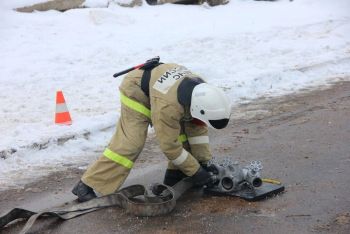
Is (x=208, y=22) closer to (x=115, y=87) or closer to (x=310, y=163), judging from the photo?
(x=115, y=87)

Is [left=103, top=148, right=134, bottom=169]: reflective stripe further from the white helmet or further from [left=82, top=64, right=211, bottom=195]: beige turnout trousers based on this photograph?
the white helmet

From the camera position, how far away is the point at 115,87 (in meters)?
10.3

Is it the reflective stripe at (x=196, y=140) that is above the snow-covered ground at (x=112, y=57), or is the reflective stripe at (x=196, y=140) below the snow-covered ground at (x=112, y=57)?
above

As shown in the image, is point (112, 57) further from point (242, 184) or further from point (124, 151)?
point (242, 184)

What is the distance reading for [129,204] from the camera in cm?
488

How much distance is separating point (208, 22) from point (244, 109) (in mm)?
6986

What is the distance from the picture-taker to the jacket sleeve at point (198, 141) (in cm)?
534

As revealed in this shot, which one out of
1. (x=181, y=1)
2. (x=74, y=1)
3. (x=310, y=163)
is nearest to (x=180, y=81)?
(x=310, y=163)

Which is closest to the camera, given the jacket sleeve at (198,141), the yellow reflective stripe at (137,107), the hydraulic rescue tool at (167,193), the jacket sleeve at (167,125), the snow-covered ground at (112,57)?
the jacket sleeve at (167,125)

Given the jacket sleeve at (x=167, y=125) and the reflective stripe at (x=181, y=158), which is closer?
the jacket sleeve at (x=167, y=125)

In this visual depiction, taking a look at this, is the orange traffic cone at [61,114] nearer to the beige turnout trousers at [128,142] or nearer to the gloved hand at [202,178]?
the beige turnout trousers at [128,142]

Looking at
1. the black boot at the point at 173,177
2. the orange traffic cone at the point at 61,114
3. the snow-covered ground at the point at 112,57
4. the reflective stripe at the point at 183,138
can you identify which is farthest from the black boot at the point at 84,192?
the orange traffic cone at the point at 61,114

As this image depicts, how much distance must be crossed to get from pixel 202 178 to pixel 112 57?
7486mm

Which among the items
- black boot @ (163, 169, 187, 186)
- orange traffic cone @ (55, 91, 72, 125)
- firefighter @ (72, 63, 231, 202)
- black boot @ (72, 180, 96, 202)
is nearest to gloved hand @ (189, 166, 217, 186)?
firefighter @ (72, 63, 231, 202)
